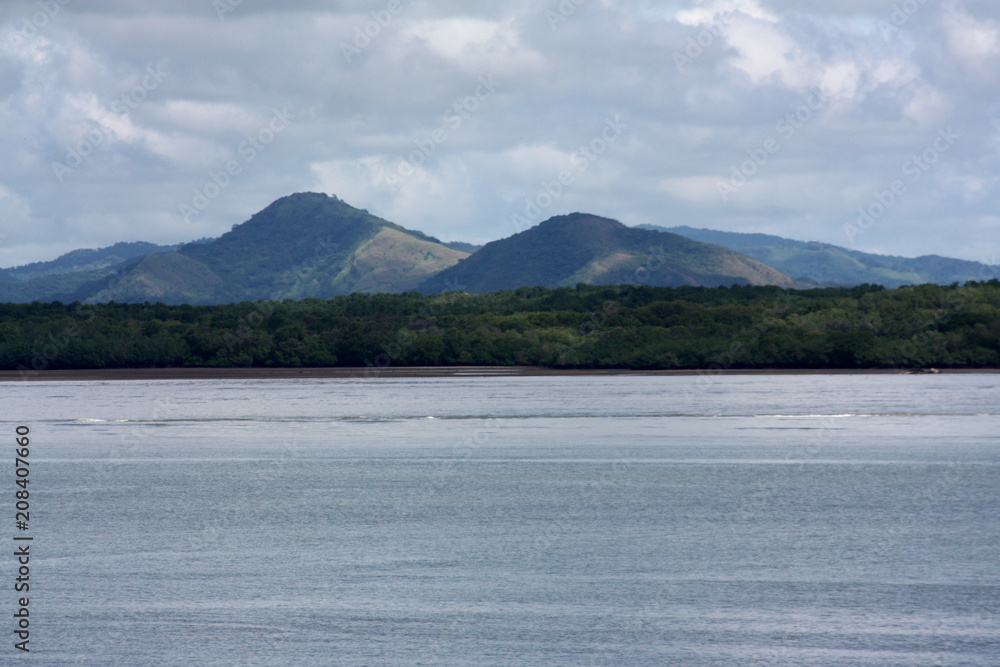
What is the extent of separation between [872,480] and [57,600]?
68.5 feet

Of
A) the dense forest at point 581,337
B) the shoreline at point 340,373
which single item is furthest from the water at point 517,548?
the dense forest at point 581,337

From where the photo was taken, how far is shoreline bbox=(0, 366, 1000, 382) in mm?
107625

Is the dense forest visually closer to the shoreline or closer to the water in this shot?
the shoreline

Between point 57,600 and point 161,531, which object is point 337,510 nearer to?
point 161,531

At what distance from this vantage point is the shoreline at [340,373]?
108m

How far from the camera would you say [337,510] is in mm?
22422

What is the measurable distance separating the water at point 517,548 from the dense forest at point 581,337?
68323mm

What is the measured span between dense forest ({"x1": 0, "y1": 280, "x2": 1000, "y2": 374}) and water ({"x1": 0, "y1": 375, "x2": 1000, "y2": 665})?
2690 inches

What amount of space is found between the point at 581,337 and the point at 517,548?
104 metres

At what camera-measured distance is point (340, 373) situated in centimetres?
11500

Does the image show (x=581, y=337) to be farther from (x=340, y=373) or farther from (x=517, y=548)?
(x=517, y=548)

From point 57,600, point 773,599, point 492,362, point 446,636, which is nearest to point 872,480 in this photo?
point 773,599

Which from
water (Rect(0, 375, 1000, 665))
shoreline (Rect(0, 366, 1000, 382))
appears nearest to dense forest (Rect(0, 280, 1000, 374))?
shoreline (Rect(0, 366, 1000, 382))

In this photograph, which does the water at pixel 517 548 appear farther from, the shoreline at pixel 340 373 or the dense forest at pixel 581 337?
the dense forest at pixel 581 337
